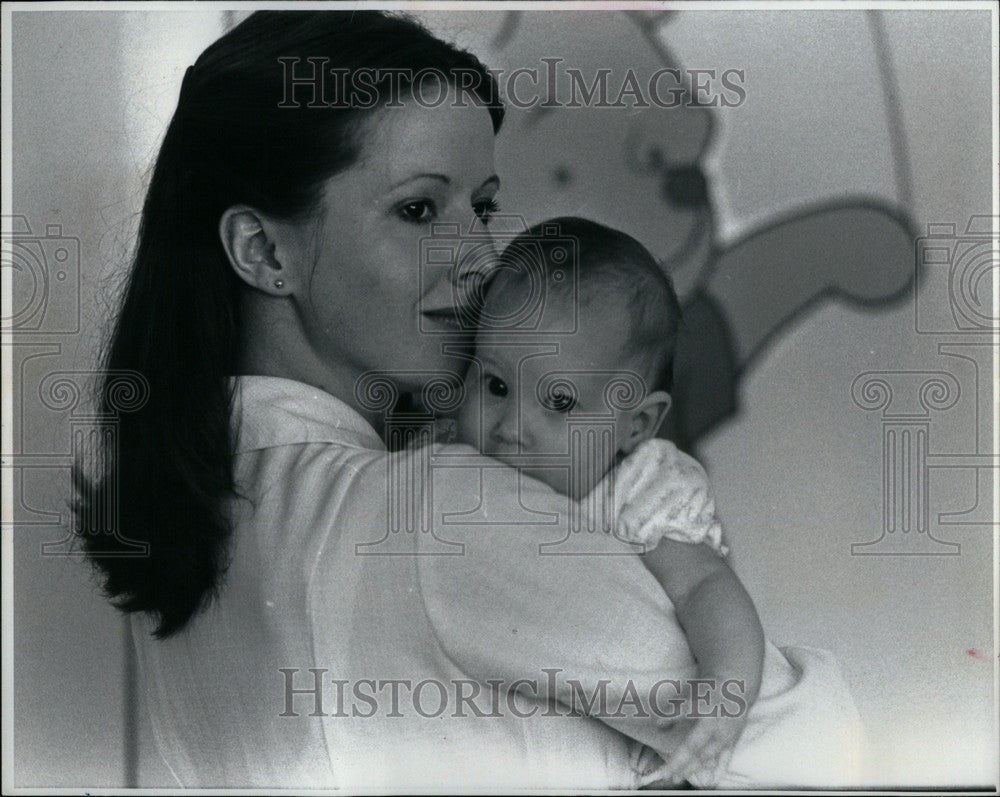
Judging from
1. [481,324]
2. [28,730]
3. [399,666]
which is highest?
[481,324]

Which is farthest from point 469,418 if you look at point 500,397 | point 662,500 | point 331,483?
point 662,500

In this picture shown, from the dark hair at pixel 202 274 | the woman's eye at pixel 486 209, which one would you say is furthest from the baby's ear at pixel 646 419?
the dark hair at pixel 202 274

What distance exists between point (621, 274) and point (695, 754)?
0.90 metres

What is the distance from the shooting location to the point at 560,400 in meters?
2.02

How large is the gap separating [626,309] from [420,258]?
1.27 feet

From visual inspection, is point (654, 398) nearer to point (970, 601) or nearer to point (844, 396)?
point (844, 396)

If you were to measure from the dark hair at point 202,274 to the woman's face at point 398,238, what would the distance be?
5 centimetres

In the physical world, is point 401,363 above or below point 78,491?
above

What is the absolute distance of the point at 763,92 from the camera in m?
2.10

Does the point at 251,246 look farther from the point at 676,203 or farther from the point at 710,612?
the point at 710,612

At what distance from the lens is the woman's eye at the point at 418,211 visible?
2016mm

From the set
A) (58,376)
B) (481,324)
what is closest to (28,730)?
(58,376)

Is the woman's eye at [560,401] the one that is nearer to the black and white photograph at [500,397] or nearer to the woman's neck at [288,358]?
the black and white photograph at [500,397]

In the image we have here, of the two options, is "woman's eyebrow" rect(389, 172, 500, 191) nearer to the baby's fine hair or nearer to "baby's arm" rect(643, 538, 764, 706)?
the baby's fine hair
